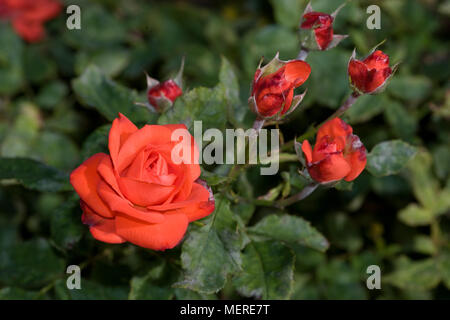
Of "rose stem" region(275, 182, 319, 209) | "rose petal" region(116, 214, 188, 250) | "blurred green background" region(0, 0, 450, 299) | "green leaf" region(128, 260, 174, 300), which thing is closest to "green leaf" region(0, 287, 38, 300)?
"blurred green background" region(0, 0, 450, 299)

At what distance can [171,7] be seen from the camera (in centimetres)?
260

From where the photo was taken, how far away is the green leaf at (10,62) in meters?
2.28

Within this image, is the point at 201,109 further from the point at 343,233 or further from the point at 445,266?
the point at 445,266

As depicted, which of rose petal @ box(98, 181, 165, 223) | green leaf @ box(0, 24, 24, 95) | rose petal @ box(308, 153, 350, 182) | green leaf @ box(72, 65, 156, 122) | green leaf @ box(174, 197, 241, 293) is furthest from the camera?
green leaf @ box(0, 24, 24, 95)

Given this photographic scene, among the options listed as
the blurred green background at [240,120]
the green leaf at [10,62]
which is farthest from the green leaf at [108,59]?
the green leaf at [10,62]

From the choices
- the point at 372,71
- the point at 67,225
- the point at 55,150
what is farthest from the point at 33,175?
the point at 372,71

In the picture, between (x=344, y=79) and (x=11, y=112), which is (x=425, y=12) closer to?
(x=344, y=79)

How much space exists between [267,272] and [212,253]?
19 centimetres

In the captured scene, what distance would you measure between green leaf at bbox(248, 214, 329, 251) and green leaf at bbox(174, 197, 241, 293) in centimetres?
20

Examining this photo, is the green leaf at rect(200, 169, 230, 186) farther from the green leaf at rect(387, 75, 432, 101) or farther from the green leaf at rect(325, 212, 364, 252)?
the green leaf at rect(387, 75, 432, 101)

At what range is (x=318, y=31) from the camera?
1178 millimetres

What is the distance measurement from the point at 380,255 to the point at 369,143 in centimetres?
48

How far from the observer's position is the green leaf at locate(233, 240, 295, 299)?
3.99ft
